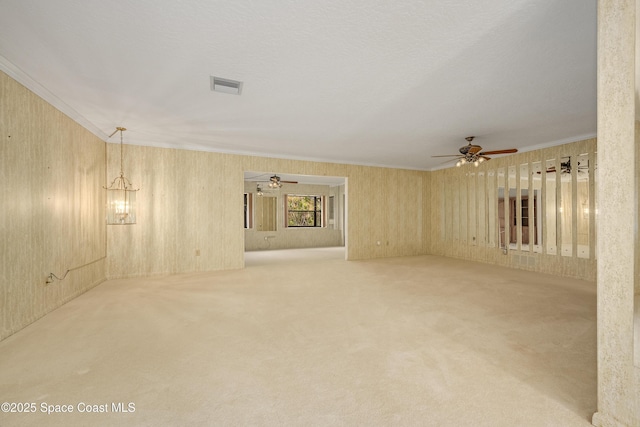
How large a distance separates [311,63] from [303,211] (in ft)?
28.3

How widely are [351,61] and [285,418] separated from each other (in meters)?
2.79

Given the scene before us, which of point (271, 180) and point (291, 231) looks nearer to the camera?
point (271, 180)

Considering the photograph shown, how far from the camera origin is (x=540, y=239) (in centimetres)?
570

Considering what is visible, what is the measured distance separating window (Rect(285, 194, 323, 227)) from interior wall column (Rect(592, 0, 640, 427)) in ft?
31.0

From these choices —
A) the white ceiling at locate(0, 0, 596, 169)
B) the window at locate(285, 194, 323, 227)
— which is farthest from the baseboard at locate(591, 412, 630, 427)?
the window at locate(285, 194, 323, 227)

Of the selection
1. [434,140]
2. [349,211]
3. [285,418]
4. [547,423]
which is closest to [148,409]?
[285,418]

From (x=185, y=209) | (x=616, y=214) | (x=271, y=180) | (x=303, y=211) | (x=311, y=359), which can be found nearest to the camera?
(x=616, y=214)

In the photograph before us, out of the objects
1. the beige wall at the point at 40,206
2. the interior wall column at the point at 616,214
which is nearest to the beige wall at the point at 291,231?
the beige wall at the point at 40,206

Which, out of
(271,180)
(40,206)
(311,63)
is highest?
(311,63)

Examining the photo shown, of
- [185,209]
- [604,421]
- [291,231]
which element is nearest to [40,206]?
[185,209]

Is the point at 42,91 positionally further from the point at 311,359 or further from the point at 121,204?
the point at 311,359

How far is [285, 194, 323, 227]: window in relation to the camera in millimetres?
10766

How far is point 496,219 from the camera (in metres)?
6.48

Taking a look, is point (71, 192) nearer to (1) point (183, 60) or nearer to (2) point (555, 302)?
(1) point (183, 60)
